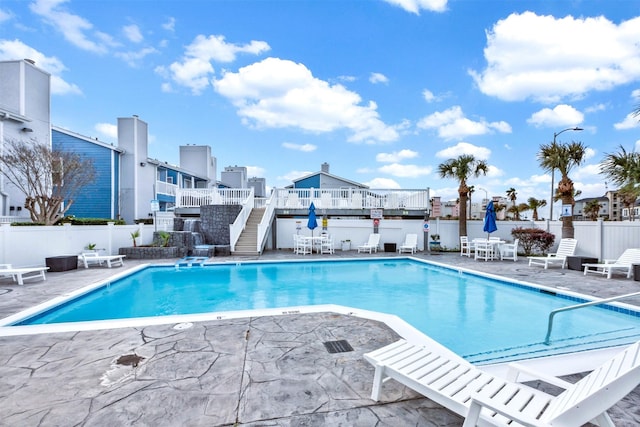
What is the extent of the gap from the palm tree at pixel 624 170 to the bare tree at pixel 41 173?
18.6 meters

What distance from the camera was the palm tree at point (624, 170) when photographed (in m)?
8.89

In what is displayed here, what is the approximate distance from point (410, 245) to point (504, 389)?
1316 centimetres

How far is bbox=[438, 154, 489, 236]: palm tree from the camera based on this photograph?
15.2 metres

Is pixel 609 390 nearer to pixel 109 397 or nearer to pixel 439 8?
pixel 109 397

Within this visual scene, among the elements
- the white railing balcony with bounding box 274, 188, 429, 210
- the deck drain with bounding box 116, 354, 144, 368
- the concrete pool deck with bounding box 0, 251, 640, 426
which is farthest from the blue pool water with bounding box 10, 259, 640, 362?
the white railing balcony with bounding box 274, 188, 429, 210

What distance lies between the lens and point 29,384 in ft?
9.46

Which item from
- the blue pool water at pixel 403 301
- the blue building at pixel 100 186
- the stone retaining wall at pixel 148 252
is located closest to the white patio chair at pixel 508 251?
the blue pool water at pixel 403 301

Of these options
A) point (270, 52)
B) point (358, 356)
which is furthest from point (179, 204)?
point (358, 356)

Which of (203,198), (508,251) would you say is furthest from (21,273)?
(508,251)

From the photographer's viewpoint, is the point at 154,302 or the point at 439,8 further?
the point at 439,8

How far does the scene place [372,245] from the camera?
15188 millimetres

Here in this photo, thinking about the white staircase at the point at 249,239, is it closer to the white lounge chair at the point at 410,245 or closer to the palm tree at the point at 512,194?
the white lounge chair at the point at 410,245

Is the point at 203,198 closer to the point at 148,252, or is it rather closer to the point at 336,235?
the point at 148,252

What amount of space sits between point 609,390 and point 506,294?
22.6 ft
